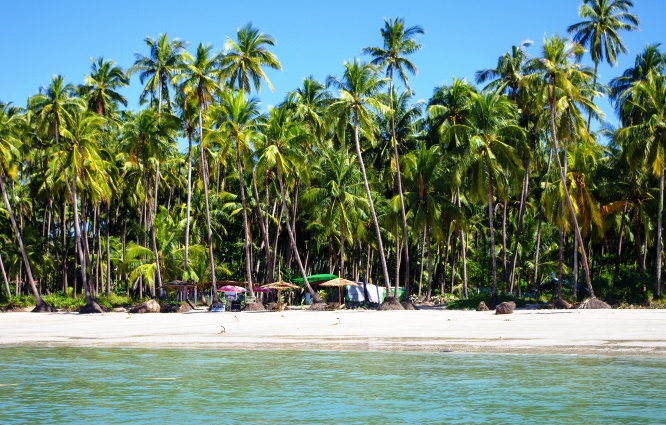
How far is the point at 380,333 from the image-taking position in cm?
2239

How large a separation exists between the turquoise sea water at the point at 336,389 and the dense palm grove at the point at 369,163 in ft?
68.2

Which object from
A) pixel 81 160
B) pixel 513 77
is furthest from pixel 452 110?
pixel 81 160

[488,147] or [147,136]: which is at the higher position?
Result: [147,136]

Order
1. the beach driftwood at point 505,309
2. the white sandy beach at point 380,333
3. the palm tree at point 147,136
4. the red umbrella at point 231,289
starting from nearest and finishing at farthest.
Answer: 1. the white sandy beach at point 380,333
2. the beach driftwood at point 505,309
3. the palm tree at point 147,136
4. the red umbrella at point 231,289

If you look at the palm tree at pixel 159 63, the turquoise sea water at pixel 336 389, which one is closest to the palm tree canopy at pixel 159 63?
the palm tree at pixel 159 63

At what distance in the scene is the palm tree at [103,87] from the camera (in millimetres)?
51531

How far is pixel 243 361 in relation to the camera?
16094mm

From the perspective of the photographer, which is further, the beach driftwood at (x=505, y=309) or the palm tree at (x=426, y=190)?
the palm tree at (x=426, y=190)

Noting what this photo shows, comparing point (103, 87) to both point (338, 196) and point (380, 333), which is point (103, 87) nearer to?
point (338, 196)

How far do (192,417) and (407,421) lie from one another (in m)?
2.83

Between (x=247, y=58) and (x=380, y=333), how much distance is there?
27021 millimetres

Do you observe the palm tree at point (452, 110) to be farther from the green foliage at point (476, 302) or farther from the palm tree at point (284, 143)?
the palm tree at point (284, 143)

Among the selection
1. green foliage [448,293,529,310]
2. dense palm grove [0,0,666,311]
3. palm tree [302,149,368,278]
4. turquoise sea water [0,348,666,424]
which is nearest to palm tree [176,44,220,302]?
dense palm grove [0,0,666,311]

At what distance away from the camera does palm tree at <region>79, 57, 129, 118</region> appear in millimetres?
51531
